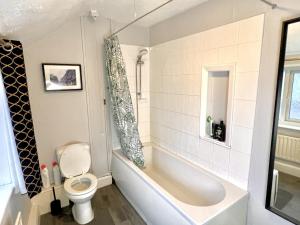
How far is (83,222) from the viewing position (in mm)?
2078

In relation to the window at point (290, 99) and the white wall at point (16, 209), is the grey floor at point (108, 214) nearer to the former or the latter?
the white wall at point (16, 209)

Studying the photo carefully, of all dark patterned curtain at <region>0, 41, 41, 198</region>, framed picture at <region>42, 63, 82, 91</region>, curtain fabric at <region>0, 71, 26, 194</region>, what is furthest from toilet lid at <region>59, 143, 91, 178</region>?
framed picture at <region>42, 63, 82, 91</region>

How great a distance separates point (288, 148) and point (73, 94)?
7.79ft

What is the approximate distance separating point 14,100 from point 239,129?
6.82 ft

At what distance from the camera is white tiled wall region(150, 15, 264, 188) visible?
1.63m

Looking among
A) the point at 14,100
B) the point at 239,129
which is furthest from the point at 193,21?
the point at 14,100

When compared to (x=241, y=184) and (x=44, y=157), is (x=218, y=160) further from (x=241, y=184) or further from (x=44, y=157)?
(x=44, y=157)

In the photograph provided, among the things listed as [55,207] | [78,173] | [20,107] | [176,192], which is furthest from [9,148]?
[176,192]

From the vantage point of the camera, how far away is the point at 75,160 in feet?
7.64

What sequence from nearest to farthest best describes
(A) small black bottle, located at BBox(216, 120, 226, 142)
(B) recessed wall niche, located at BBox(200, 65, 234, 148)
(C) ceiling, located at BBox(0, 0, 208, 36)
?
(C) ceiling, located at BBox(0, 0, 208, 36), (B) recessed wall niche, located at BBox(200, 65, 234, 148), (A) small black bottle, located at BBox(216, 120, 226, 142)

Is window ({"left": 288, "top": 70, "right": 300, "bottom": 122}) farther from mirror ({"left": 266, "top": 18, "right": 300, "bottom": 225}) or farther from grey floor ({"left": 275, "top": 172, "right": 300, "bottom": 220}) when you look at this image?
grey floor ({"left": 275, "top": 172, "right": 300, "bottom": 220})

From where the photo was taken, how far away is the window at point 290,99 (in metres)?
1.37

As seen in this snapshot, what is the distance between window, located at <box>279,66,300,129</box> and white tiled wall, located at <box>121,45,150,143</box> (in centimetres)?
190

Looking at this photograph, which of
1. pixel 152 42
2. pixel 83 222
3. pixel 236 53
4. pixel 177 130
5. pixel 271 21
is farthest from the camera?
pixel 152 42
